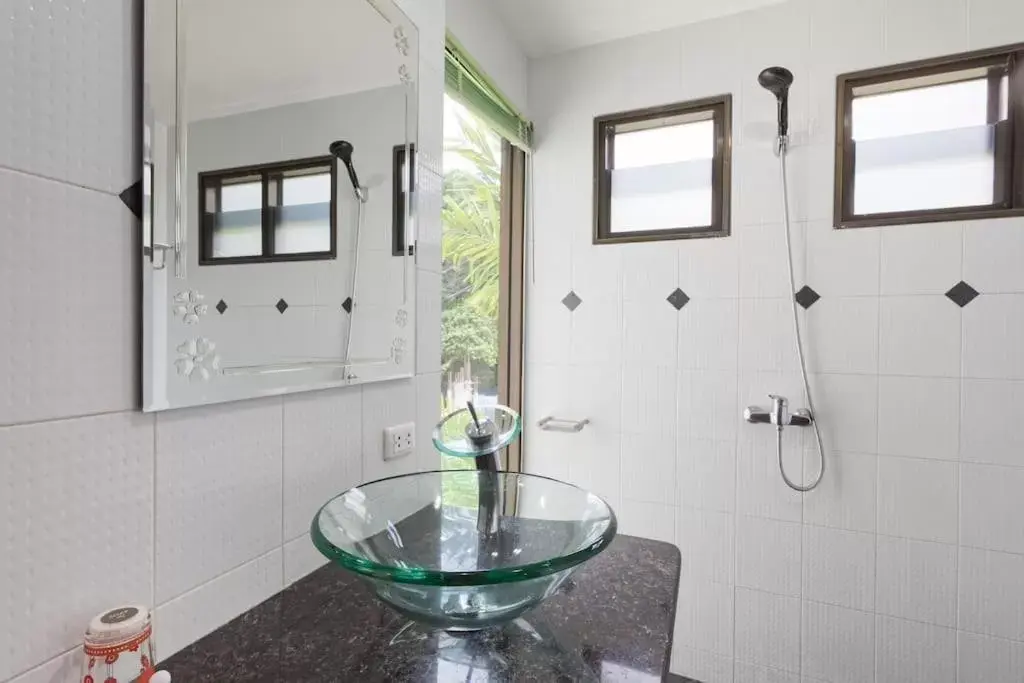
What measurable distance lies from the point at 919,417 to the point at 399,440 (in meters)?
1.65

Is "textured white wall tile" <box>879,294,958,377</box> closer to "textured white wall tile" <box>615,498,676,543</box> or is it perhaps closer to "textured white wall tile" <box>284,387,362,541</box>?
"textured white wall tile" <box>615,498,676,543</box>

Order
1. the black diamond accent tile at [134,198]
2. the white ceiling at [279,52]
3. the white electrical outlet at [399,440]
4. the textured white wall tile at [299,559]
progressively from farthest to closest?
the white electrical outlet at [399,440], the textured white wall tile at [299,559], the white ceiling at [279,52], the black diamond accent tile at [134,198]

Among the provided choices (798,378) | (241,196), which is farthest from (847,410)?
(241,196)

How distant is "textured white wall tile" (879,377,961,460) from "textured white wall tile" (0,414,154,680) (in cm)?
201

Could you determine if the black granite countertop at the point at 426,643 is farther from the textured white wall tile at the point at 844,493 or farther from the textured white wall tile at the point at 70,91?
the textured white wall tile at the point at 844,493

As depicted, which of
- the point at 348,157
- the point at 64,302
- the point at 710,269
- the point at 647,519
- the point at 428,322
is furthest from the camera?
the point at 647,519

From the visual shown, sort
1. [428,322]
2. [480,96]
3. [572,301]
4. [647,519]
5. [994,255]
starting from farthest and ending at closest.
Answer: [572,301] < [647,519] < [480,96] < [994,255] < [428,322]

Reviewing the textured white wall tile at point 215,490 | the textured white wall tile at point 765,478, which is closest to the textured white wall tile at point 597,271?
the textured white wall tile at point 765,478

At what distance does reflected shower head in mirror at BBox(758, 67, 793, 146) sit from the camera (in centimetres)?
163

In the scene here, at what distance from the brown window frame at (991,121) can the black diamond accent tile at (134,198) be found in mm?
1942

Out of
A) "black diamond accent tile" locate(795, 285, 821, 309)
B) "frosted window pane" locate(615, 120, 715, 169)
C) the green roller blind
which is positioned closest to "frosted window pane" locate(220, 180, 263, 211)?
the green roller blind

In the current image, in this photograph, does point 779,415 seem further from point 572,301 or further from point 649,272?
point 572,301

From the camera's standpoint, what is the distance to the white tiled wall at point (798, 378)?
1606 millimetres

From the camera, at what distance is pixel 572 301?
2150 millimetres
